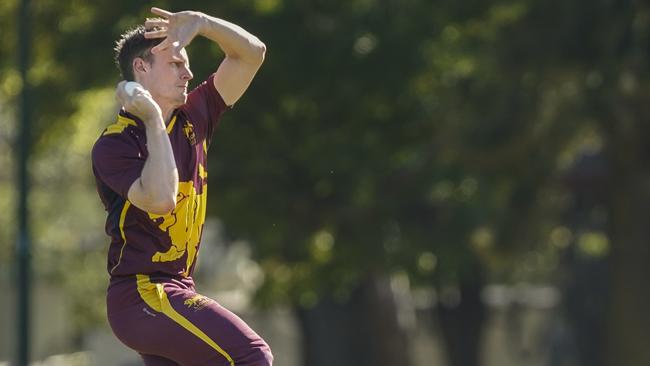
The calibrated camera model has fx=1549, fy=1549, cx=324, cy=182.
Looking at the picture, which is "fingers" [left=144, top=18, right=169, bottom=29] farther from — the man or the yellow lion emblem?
the yellow lion emblem

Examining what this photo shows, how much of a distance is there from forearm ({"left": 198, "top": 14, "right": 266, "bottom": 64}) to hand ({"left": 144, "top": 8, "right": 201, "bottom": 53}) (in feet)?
0.41

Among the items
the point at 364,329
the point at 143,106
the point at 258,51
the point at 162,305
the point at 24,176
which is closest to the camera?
the point at 143,106

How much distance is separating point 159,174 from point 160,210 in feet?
0.42

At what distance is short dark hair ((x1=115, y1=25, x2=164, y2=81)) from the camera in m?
5.88

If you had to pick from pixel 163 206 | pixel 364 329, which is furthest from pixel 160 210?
pixel 364 329

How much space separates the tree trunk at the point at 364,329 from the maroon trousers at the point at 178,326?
52.2 feet

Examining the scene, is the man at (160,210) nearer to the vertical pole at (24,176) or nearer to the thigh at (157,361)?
the thigh at (157,361)

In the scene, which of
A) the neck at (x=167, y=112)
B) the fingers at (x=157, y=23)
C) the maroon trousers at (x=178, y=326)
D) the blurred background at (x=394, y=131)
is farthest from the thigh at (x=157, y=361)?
the blurred background at (x=394, y=131)

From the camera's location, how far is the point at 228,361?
5.57 m

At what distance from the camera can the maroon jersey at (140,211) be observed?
18.6 feet

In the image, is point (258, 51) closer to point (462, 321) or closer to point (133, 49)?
point (133, 49)

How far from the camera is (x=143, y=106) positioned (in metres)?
5.55

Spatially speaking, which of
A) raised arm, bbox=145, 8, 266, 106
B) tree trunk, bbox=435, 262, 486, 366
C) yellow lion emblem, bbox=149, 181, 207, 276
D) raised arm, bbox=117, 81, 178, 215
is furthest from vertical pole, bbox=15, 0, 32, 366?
tree trunk, bbox=435, 262, 486, 366

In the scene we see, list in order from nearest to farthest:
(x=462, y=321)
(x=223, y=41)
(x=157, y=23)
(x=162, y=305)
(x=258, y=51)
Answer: (x=162, y=305), (x=157, y=23), (x=223, y=41), (x=258, y=51), (x=462, y=321)
